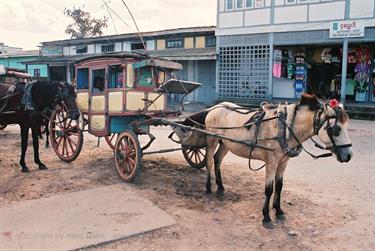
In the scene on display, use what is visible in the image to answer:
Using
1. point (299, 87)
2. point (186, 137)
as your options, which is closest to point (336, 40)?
point (299, 87)

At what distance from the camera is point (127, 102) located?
21.9ft

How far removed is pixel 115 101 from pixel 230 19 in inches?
583

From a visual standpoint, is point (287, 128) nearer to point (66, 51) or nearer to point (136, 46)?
point (136, 46)

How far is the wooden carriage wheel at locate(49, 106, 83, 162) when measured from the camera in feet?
25.2

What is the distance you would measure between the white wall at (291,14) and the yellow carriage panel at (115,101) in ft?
45.2

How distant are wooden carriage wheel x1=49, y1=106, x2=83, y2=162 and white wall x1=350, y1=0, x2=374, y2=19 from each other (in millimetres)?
13568

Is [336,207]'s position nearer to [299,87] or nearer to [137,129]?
[137,129]

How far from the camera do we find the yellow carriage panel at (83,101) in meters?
7.54

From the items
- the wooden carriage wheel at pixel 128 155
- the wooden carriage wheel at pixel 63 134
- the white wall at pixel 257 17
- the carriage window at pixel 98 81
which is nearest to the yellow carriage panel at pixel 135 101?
the wooden carriage wheel at pixel 128 155

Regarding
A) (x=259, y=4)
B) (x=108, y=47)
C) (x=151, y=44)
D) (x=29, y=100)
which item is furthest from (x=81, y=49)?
(x=29, y=100)

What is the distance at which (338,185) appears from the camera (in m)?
6.65

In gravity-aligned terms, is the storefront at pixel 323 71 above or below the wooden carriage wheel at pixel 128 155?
above

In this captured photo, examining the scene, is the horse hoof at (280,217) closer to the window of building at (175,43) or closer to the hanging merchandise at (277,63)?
the hanging merchandise at (277,63)

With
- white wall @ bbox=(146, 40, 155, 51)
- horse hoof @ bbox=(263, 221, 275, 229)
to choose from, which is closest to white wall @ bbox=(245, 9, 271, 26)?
white wall @ bbox=(146, 40, 155, 51)
